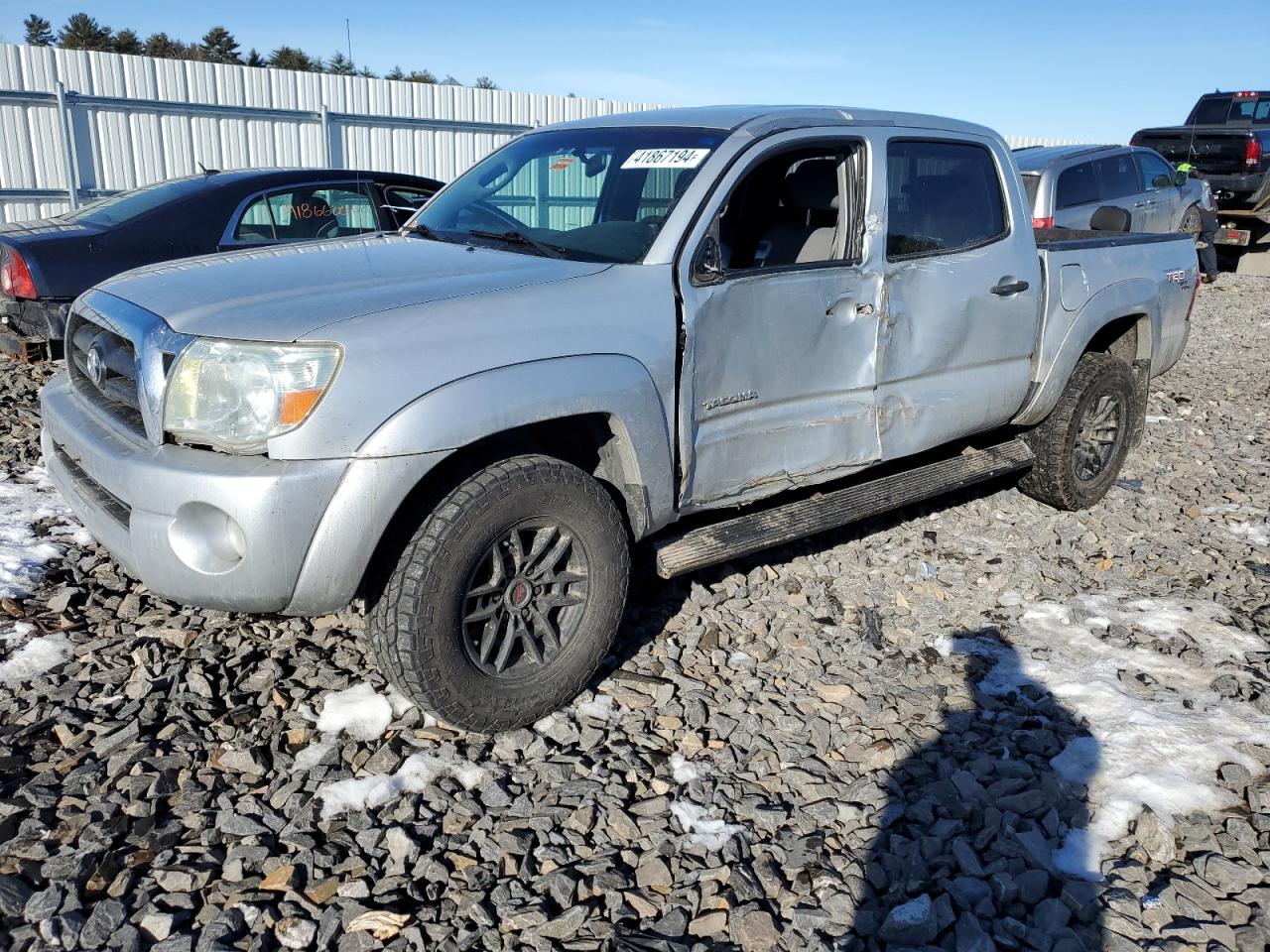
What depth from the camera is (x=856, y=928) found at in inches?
95.3

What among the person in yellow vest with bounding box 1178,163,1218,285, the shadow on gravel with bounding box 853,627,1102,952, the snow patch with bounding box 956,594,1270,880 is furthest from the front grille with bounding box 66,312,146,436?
the person in yellow vest with bounding box 1178,163,1218,285

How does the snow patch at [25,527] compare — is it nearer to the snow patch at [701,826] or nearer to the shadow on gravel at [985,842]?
the snow patch at [701,826]

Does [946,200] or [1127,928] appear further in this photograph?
[946,200]

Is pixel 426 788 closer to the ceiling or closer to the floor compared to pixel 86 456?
closer to the floor

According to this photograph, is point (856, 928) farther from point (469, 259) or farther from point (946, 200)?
point (946, 200)

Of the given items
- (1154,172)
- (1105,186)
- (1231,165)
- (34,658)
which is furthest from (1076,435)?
(1231,165)

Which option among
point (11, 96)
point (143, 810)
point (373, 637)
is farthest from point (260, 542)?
point (11, 96)

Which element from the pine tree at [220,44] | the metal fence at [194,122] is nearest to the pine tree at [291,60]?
the pine tree at [220,44]

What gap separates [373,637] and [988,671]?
2245 mm

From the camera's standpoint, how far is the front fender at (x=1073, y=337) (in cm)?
481

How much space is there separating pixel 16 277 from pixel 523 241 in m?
4.04

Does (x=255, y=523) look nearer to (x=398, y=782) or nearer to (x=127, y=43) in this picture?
(x=398, y=782)

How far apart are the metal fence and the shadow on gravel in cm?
1266

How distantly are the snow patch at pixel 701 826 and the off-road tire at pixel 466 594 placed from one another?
1.89 feet
